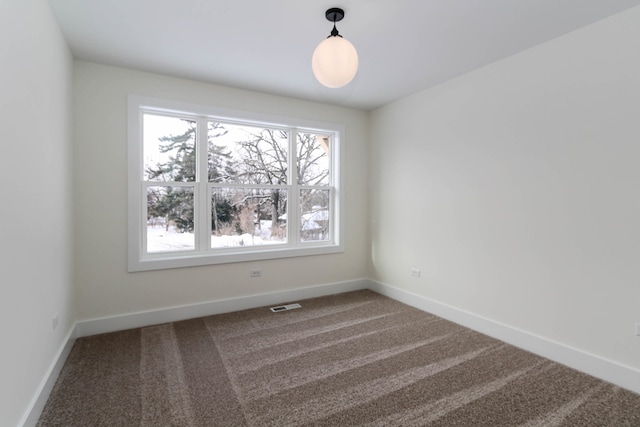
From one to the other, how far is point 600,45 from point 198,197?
12.5 feet

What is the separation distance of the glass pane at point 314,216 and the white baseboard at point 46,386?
2618 millimetres

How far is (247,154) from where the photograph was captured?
12.7ft

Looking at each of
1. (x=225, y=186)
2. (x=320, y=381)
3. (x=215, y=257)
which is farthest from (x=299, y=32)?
(x=320, y=381)

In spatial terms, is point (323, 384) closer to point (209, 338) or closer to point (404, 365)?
point (404, 365)

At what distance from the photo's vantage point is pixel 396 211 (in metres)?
4.12

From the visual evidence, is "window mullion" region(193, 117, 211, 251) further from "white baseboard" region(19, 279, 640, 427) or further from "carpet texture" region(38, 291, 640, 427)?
"carpet texture" region(38, 291, 640, 427)

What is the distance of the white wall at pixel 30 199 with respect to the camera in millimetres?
1480

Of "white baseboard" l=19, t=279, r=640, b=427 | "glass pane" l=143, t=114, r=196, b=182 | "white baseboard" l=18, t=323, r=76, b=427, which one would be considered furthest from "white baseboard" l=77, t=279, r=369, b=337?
"glass pane" l=143, t=114, r=196, b=182

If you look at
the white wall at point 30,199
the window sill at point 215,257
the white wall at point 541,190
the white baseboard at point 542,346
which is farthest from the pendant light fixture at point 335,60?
the white baseboard at point 542,346

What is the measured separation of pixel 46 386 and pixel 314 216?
312 cm

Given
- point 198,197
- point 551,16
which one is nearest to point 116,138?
point 198,197

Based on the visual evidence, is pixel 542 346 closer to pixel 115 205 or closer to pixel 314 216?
pixel 314 216

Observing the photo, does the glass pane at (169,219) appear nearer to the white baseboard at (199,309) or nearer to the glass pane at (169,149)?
the glass pane at (169,149)

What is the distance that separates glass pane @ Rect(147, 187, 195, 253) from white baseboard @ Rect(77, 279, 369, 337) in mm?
666
